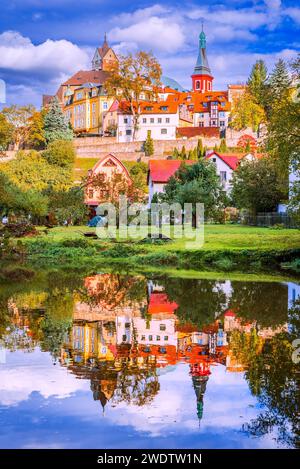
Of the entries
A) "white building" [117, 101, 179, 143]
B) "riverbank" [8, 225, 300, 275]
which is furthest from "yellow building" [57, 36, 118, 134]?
"riverbank" [8, 225, 300, 275]

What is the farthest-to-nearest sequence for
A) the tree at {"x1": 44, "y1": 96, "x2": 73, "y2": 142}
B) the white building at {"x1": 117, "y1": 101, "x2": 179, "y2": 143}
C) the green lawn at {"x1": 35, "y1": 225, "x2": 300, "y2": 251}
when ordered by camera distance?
the white building at {"x1": 117, "y1": 101, "x2": 179, "y2": 143}
the tree at {"x1": 44, "y1": 96, "x2": 73, "y2": 142}
the green lawn at {"x1": 35, "y1": 225, "x2": 300, "y2": 251}

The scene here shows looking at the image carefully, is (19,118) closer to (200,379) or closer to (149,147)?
(149,147)

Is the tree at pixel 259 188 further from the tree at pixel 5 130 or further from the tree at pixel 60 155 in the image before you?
→ the tree at pixel 5 130

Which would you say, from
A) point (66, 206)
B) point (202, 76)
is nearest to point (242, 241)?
point (66, 206)

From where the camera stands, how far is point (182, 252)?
30656 mm

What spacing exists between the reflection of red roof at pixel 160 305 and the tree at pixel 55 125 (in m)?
73.1

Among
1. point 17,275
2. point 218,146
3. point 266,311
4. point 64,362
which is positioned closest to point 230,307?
point 266,311

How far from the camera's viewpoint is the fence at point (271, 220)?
137ft

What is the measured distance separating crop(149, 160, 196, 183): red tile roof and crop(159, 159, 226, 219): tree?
11169 mm

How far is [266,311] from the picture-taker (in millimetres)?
16078

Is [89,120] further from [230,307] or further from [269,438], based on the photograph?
[269,438]

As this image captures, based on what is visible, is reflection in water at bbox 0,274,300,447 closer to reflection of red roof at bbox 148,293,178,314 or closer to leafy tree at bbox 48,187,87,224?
reflection of red roof at bbox 148,293,178,314

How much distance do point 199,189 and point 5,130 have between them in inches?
2008

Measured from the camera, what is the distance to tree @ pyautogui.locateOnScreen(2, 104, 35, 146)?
90938 millimetres
